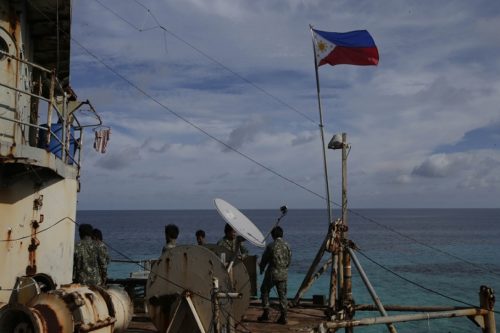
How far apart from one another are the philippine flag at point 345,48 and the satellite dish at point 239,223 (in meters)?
5.37

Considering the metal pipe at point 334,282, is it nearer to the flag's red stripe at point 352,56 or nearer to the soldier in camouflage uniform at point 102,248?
the soldier in camouflage uniform at point 102,248

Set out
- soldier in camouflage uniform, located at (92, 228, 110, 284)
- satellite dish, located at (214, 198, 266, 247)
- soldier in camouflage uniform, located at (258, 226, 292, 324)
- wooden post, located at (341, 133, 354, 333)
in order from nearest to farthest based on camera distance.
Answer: satellite dish, located at (214, 198, 266, 247)
wooden post, located at (341, 133, 354, 333)
soldier in camouflage uniform, located at (92, 228, 110, 284)
soldier in camouflage uniform, located at (258, 226, 292, 324)

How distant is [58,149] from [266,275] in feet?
18.1

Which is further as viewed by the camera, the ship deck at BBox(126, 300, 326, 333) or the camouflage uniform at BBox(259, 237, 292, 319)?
the camouflage uniform at BBox(259, 237, 292, 319)

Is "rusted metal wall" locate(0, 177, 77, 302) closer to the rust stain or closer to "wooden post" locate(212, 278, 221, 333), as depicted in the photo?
the rust stain

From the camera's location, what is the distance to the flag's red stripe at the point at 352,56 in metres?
13.4

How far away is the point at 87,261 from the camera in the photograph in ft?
35.4

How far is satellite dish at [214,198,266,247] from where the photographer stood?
30.9ft

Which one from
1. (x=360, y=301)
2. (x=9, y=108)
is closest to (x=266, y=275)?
(x=9, y=108)

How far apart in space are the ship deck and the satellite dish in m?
1.74

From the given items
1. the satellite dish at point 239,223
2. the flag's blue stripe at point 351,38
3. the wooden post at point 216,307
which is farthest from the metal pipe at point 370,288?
the flag's blue stripe at point 351,38

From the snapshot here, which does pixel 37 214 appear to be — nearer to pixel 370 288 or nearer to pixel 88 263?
pixel 88 263

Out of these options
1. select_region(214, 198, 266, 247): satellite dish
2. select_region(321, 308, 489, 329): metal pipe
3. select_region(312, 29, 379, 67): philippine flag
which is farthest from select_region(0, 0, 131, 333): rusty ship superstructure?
select_region(312, 29, 379, 67): philippine flag

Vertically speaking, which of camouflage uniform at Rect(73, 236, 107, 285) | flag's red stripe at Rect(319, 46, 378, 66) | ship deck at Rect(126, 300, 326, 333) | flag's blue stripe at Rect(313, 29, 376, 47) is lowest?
ship deck at Rect(126, 300, 326, 333)
